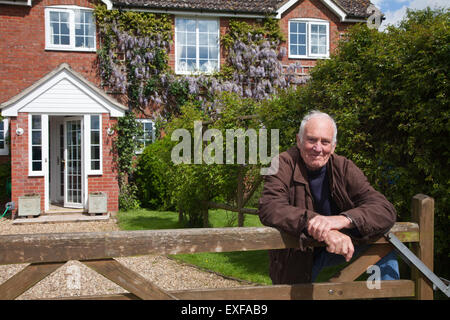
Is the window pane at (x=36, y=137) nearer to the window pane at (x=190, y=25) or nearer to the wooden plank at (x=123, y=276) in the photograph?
the window pane at (x=190, y=25)

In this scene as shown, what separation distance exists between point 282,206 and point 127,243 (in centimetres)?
91

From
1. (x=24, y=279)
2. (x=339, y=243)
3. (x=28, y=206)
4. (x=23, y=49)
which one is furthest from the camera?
(x=23, y=49)

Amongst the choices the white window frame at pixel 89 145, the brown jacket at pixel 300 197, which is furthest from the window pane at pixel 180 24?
the brown jacket at pixel 300 197

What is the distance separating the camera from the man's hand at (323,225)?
7.23 feet

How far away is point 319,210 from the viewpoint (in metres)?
2.71

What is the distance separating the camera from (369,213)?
2307mm

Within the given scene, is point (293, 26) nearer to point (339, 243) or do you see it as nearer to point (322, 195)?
point (322, 195)

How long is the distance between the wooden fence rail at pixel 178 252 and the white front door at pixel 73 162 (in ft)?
36.6

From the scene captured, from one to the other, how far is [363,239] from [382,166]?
7.53 ft

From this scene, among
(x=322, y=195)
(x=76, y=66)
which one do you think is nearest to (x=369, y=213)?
(x=322, y=195)

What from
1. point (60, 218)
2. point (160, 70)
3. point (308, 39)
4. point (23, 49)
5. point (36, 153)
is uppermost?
point (308, 39)

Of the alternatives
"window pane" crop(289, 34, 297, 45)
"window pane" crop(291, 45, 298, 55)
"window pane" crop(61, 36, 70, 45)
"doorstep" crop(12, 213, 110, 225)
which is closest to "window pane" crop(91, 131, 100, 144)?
"doorstep" crop(12, 213, 110, 225)

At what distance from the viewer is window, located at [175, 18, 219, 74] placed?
49.0ft
